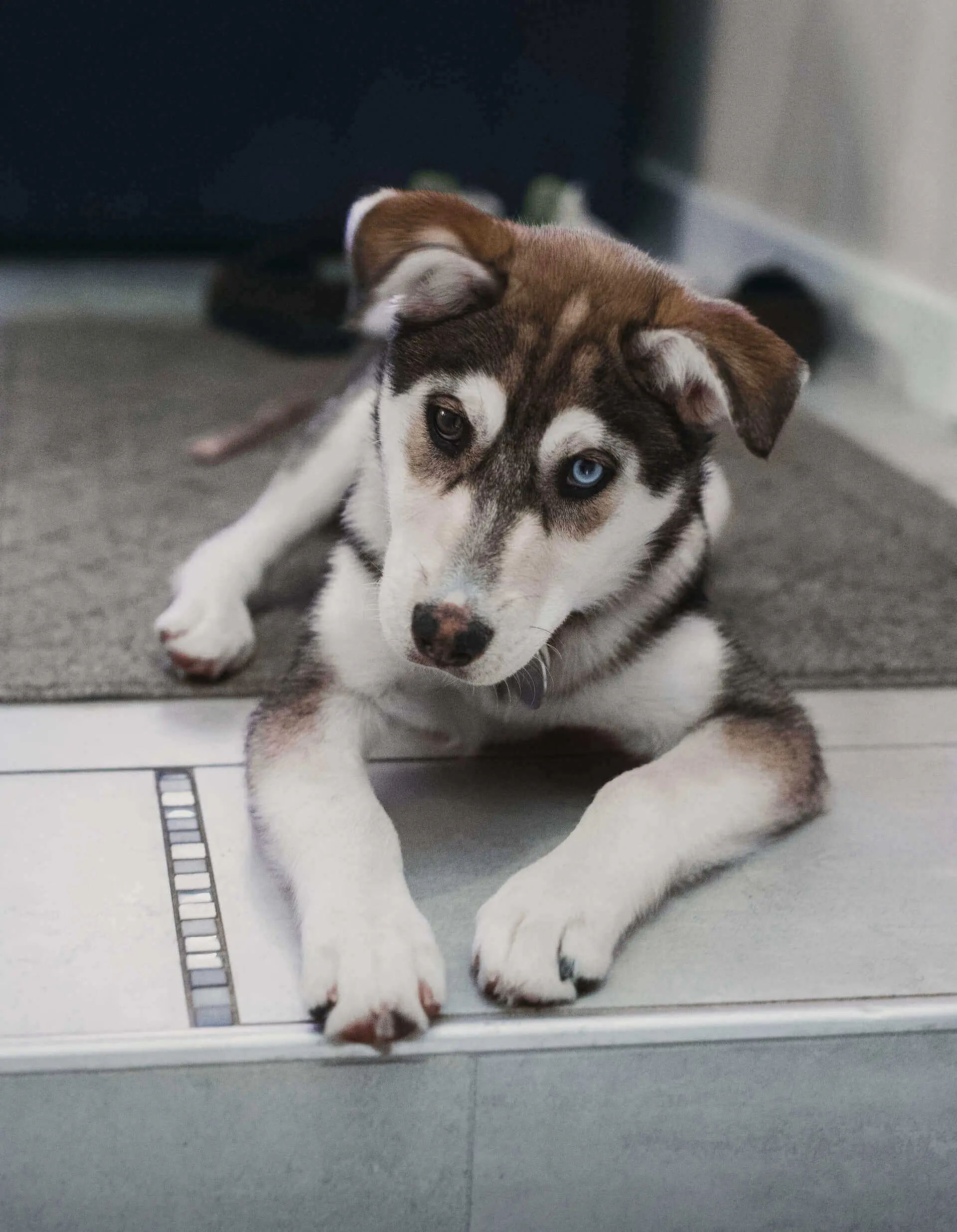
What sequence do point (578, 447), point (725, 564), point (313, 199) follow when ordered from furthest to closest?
point (313, 199), point (725, 564), point (578, 447)

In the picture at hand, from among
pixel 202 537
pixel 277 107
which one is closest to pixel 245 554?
pixel 202 537

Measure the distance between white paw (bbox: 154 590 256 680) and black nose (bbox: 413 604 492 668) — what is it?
76 centimetres

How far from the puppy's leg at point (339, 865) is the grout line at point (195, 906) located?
0.30 feet

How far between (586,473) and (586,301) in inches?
8.6

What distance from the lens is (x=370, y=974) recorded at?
1405 millimetres

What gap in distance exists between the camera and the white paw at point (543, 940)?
1455 mm

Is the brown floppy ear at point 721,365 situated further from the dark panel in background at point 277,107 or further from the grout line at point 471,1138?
the dark panel in background at point 277,107

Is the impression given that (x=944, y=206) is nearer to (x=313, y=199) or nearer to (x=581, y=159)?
(x=581, y=159)

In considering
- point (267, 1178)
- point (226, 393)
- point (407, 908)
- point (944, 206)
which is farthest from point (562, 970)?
point (944, 206)

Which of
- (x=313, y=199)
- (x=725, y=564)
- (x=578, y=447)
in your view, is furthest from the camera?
(x=313, y=199)

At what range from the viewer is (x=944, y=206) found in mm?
3957

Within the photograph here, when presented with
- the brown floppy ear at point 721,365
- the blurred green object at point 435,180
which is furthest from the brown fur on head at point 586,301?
the blurred green object at point 435,180

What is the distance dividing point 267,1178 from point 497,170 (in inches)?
180

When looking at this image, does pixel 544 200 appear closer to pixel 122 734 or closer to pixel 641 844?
pixel 122 734
